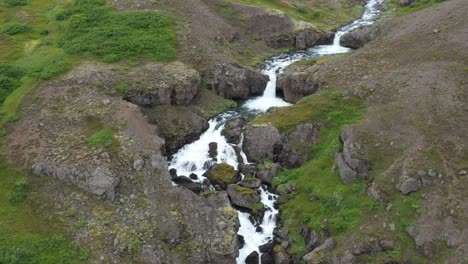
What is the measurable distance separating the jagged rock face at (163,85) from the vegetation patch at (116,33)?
323 centimetres

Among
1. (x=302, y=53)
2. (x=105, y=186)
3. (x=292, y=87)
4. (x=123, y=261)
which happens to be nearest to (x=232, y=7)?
(x=302, y=53)

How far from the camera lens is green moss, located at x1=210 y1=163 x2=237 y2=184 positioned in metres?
43.6

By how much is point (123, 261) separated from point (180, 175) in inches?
485

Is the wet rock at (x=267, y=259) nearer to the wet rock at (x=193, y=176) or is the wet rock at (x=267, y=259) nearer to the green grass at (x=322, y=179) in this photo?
the green grass at (x=322, y=179)

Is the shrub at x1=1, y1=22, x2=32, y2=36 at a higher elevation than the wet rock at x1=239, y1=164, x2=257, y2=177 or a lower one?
higher

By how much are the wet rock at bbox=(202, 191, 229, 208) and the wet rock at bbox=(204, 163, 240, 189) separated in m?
1.85

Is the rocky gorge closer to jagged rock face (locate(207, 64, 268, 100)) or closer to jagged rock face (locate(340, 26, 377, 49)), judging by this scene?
jagged rock face (locate(207, 64, 268, 100))

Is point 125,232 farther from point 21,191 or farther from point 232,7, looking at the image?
point 232,7

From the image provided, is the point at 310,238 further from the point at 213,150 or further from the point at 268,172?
the point at 213,150

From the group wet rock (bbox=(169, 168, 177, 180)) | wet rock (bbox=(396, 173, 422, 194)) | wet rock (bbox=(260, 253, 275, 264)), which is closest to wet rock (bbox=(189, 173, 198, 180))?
wet rock (bbox=(169, 168, 177, 180))

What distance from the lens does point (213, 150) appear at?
4775cm

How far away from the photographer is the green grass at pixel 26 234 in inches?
1323

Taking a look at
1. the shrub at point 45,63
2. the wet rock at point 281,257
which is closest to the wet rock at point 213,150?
the wet rock at point 281,257

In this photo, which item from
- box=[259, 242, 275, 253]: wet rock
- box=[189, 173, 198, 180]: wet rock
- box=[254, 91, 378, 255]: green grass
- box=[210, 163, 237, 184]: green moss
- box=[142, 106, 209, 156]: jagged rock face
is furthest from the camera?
box=[142, 106, 209, 156]: jagged rock face
